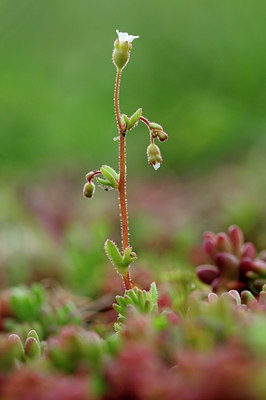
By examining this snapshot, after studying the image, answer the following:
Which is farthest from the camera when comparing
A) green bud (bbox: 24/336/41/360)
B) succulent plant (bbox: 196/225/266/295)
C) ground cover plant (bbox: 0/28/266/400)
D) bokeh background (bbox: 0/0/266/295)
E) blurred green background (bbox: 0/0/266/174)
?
blurred green background (bbox: 0/0/266/174)

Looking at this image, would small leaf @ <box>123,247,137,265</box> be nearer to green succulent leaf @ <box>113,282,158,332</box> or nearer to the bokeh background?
green succulent leaf @ <box>113,282,158,332</box>

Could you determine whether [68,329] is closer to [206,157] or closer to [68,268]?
[68,268]

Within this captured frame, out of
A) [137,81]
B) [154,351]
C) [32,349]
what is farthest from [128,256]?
[137,81]

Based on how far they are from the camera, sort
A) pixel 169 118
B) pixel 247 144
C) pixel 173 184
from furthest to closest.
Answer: pixel 169 118 → pixel 247 144 → pixel 173 184

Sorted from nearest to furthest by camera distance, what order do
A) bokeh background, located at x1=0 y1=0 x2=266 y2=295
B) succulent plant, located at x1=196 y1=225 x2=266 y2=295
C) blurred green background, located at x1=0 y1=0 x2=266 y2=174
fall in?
succulent plant, located at x1=196 y1=225 x2=266 y2=295 → bokeh background, located at x1=0 y1=0 x2=266 y2=295 → blurred green background, located at x1=0 y1=0 x2=266 y2=174

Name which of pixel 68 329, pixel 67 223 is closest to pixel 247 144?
pixel 67 223

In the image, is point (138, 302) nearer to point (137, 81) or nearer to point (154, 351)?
point (154, 351)

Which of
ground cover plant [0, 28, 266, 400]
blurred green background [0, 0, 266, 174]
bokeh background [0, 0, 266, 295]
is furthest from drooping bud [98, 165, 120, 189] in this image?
blurred green background [0, 0, 266, 174]

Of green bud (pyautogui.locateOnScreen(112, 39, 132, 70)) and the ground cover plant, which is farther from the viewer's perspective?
green bud (pyautogui.locateOnScreen(112, 39, 132, 70))
